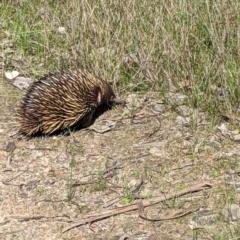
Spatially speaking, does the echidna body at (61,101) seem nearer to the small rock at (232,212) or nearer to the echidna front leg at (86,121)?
the echidna front leg at (86,121)

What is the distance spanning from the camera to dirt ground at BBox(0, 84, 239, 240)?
3498 mm

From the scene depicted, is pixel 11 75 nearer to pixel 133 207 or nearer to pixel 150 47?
pixel 150 47

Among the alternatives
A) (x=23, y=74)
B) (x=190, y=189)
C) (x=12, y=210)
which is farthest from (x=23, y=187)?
(x=23, y=74)

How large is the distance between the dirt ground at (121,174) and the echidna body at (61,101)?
9 cm

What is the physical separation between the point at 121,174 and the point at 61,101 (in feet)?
2.81

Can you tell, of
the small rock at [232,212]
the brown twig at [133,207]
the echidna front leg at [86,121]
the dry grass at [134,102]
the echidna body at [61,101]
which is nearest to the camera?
the small rock at [232,212]

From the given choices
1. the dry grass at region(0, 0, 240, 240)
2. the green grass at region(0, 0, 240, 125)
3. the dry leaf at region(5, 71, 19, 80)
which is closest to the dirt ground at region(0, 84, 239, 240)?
the dry grass at region(0, 0, 240, 240)

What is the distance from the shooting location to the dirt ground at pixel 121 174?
3.50m

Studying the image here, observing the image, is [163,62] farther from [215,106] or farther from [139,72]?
[215,106]

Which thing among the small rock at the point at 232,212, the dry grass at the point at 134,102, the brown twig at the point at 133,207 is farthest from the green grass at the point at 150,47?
the small rock at the point at 232,212

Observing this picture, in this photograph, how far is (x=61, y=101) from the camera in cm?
454

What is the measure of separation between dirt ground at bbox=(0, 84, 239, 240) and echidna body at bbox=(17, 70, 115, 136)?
0.09m

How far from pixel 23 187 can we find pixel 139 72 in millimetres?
1395

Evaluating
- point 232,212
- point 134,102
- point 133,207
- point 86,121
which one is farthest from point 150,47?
point 232,212
